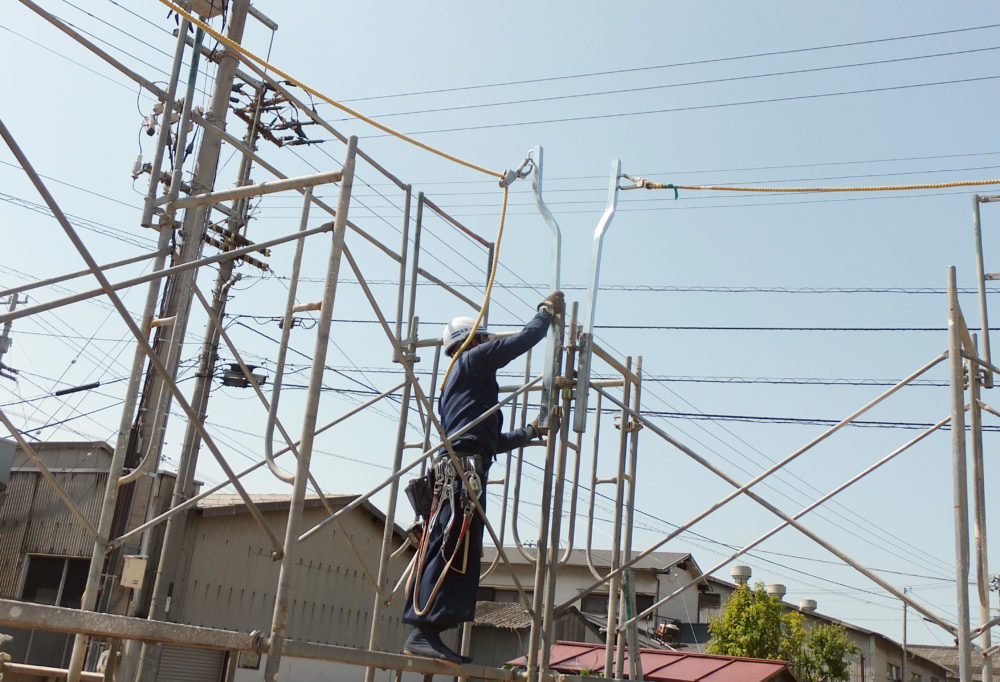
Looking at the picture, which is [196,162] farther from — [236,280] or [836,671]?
[836,671]

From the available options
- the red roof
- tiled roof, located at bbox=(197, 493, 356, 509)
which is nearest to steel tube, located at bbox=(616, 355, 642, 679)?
the red roof

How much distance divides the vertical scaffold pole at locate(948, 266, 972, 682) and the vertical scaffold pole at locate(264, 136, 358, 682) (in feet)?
11.8

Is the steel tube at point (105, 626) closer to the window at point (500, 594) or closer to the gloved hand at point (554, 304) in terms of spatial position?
the gloved hand at point (554, 304)

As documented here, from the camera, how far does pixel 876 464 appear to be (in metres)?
6.22

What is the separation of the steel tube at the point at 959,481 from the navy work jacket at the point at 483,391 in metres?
2.49

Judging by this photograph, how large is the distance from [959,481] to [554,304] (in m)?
2.60

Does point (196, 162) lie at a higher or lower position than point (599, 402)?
higher

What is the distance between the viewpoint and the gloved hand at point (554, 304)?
6082 mm

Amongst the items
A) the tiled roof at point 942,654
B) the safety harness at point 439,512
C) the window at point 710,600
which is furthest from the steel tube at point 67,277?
the tiled roof at point 942,654

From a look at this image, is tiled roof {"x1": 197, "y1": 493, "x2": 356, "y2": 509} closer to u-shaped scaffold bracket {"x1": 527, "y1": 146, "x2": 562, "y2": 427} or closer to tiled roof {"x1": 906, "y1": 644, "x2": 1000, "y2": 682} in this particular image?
u-shaped scaffold bracket {"x1": 527, "y1": 146, "x2": 562, "y2": 427}

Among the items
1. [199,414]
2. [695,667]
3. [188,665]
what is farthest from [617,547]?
[188,665]

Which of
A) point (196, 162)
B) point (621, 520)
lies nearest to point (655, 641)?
point (196, 162)

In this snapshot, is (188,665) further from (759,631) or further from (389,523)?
(389,523)

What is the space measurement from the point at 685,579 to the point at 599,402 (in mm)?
29077
